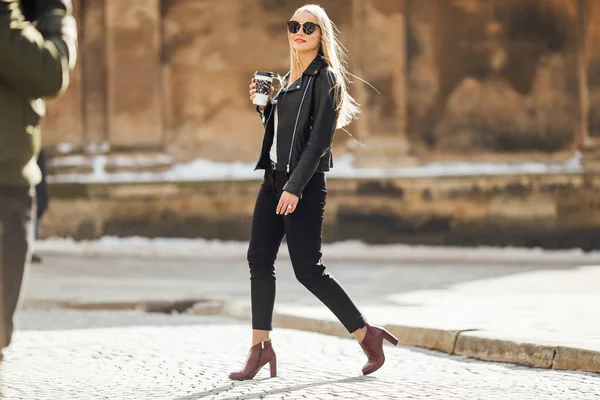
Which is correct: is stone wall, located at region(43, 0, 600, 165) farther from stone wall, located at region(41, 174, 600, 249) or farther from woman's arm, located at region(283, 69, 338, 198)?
woman's arm, located at region(283, 69, 338, 198)

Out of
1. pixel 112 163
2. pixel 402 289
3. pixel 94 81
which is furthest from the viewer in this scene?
pixel 94 81

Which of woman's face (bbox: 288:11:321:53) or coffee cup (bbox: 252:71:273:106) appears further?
woman's face (bbox: 288:11:321:53)

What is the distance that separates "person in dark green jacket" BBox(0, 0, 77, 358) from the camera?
9.57ft

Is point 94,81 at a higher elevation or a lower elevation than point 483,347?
higher

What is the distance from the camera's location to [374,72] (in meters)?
13.8

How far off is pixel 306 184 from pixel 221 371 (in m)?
1.14

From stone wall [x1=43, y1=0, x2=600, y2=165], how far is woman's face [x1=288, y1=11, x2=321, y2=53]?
28.3 ft

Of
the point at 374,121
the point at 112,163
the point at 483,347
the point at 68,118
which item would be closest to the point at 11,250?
the point at 483,347

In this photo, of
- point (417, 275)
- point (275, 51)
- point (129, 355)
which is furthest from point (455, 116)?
point (129, 355)

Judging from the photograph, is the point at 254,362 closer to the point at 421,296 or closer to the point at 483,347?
the point at 483,347

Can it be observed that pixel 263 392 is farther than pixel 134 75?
No

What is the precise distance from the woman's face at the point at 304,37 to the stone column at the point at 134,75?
9414mm

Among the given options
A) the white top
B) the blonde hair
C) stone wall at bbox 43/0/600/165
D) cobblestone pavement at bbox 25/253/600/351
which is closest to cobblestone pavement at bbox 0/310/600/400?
cobblestone pavement at bbox 25/253/600/351

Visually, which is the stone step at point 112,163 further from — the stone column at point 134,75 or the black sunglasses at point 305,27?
the black sunglasses at point 305,27
